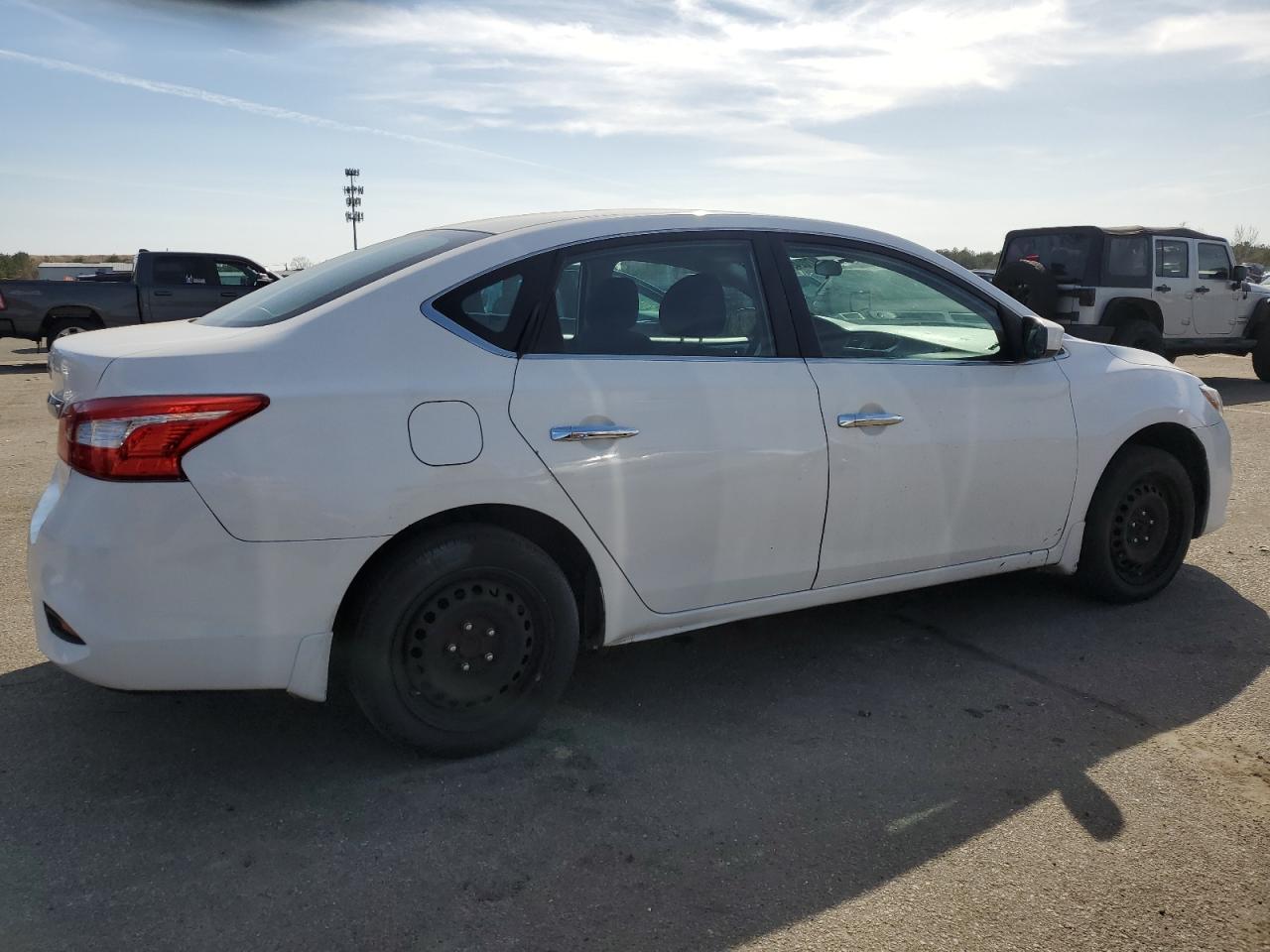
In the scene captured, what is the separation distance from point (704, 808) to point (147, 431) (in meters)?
1.80

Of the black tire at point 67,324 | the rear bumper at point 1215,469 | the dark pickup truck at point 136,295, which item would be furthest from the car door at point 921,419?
the black tire at point 67,324

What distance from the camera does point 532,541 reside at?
130 inches

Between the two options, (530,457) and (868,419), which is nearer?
(530,457)

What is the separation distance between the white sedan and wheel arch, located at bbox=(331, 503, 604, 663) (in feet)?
0.03

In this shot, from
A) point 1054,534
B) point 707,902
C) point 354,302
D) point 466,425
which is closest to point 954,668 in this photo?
point 1054,534

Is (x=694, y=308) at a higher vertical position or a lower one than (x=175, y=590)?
higher

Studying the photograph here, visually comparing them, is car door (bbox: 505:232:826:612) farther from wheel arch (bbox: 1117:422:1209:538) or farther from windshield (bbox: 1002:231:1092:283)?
windshield (bbox: 1002:231:1092:283)

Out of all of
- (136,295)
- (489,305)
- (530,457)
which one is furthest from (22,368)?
(530,457)

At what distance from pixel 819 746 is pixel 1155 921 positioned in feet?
3.64

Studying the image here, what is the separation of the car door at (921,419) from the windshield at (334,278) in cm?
123

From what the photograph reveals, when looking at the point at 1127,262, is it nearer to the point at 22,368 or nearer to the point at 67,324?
the point at 67,324

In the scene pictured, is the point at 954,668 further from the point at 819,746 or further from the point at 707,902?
the point at 707,902

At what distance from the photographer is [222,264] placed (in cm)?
1711

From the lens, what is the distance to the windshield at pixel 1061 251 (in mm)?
12492
